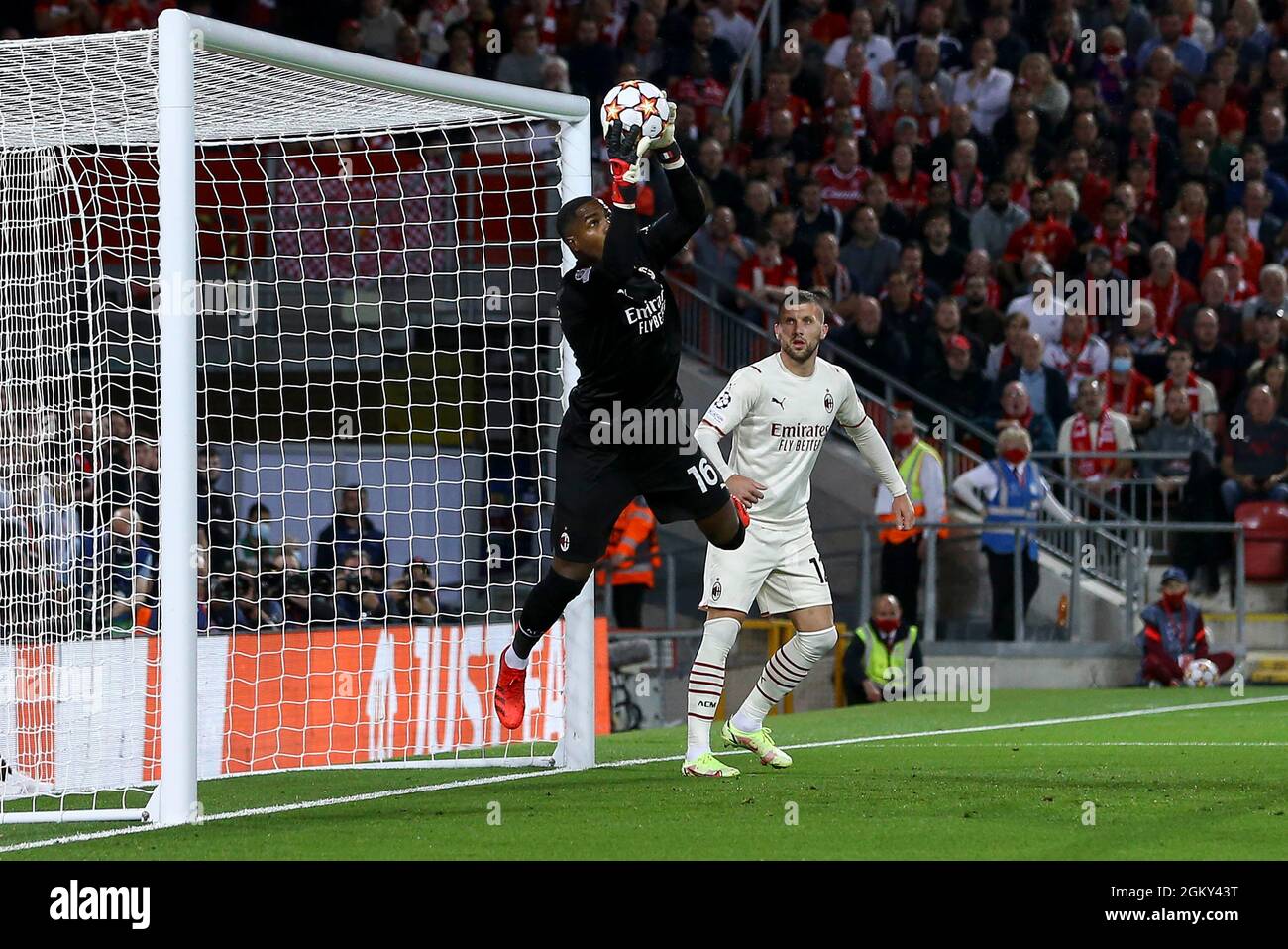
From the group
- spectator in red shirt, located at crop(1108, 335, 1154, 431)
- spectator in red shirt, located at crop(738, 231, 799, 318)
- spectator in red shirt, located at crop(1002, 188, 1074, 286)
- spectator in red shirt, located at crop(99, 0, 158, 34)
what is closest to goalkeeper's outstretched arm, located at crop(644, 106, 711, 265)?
spectator in red shirt, located at crop(1108, 335, 1154, 431)

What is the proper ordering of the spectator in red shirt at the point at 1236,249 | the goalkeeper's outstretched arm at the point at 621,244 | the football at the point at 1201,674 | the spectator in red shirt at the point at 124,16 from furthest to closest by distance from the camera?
the spectator in red shirt at the point at 124,16, the spectator in red shirt at the point at 1236,249, the football at the point at 1201,674, the goalkeeper's outstretched arm at the point at 621,244

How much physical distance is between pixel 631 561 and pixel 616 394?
24.5 feet

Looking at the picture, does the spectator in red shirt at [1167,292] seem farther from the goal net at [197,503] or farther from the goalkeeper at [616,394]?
the goalkeeper at [616,394]

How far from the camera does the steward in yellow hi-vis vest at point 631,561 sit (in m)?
15.2

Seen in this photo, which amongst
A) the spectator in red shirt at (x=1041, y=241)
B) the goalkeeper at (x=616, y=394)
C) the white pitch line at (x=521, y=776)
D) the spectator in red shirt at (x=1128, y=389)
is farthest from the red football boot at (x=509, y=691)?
the spectator in red shirt at (x=1041, y=241)

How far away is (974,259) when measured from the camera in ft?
57.6

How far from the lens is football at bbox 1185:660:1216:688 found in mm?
15086

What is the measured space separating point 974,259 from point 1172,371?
83.6 inches

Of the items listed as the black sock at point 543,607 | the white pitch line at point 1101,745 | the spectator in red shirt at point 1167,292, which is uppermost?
the spectator in red shirt at point 1167,292

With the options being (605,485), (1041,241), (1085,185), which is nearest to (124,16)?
(1041,241)

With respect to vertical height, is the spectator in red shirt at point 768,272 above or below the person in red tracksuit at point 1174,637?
above

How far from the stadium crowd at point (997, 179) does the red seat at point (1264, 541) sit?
14 centimetres

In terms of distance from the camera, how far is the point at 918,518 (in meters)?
16.0
